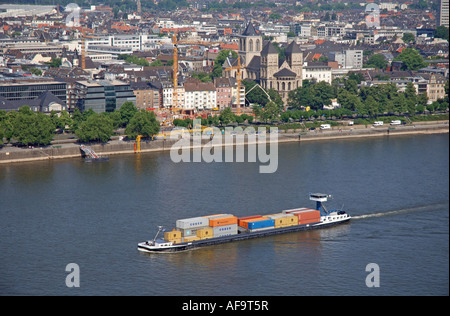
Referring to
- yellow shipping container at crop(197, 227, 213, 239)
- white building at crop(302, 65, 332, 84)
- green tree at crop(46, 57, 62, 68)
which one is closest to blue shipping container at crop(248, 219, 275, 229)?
yellow shipping container at crop(197, 227, 213, 239)

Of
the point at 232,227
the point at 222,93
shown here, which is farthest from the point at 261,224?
the point at 222,93

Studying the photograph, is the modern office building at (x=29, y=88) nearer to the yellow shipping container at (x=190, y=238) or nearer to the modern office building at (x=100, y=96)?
the modern office building at (x=100, y=96)

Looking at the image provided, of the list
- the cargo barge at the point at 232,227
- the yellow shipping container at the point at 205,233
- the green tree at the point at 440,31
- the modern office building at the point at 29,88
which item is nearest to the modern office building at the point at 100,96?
the modern office building at the point at 29,88

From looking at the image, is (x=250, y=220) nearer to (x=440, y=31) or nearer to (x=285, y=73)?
(x=285, y=73)
